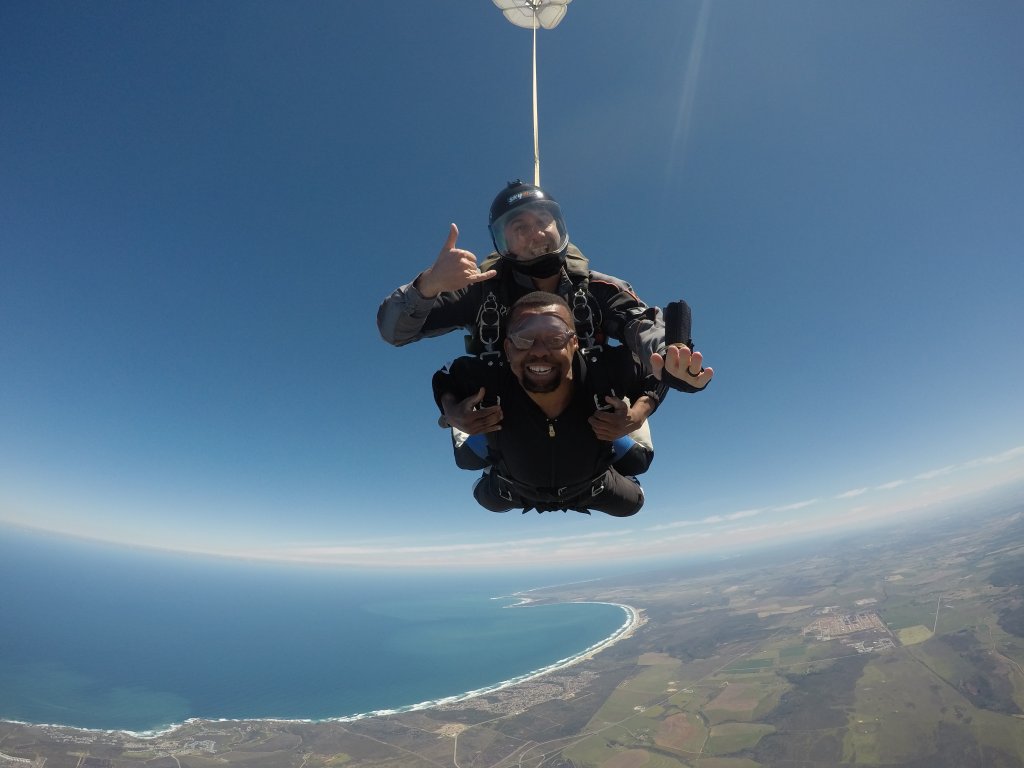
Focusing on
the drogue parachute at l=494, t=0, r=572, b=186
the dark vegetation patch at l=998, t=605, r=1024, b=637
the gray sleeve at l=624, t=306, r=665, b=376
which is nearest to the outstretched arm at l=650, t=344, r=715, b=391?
the gray sleeve at l=624, t=306, r=665, b=376

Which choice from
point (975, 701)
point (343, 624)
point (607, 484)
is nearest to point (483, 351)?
point (607, 484)

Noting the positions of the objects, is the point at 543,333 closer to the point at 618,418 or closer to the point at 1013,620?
the point at 618,418

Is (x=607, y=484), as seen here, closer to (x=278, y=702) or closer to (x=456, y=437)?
(x=456, y=437)

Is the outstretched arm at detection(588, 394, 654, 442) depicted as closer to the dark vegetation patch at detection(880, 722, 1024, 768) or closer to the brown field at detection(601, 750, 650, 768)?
the brown field at detection(601, 750, 650, 768)

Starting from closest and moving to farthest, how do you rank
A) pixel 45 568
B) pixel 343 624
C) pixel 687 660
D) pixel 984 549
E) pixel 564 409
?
pixel 564 409 → pixel 687 660 → pixel 984 549 → pixel 343 624 → pixel 45 568

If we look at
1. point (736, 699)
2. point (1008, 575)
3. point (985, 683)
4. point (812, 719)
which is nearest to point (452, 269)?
point (812, 719)
